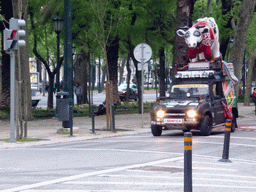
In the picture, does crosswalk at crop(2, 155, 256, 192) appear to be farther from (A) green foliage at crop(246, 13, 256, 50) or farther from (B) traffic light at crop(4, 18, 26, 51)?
(A) green foliage at crop(246, 13, 256, 50)

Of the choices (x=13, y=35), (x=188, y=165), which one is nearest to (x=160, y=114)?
(x=13, y=35)

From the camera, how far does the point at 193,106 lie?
18500 millimetres

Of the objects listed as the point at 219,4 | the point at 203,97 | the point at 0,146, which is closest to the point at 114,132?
the point at 203,97

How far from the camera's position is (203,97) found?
19500 mm

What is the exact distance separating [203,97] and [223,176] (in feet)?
30.2

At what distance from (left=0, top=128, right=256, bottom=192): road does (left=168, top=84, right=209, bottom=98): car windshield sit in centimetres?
232

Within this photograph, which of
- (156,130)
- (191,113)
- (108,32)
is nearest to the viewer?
(191,113)

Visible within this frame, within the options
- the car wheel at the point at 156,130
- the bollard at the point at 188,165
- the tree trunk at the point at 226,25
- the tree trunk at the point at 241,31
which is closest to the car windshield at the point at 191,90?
the car wheel at the point at 156,130

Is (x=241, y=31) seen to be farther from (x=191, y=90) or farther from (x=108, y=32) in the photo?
(x=191, y=90)

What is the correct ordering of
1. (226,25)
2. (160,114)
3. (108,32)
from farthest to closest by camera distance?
1. (226,25)
2. (108,32)
3. (160,114)

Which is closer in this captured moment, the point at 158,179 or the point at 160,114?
the point at 158,179

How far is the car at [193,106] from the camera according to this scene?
1848 centimetres

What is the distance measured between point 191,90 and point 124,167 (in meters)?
8.60

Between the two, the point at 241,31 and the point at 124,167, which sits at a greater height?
the point at 241,31
